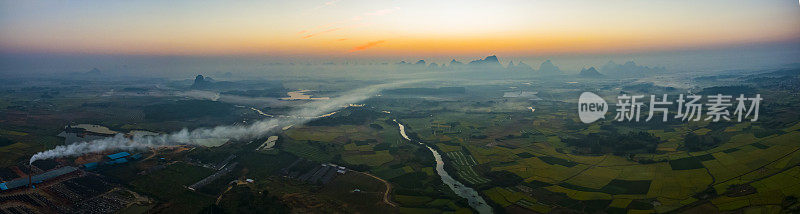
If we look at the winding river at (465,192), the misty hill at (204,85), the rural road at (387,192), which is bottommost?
the winding river at (465,192)

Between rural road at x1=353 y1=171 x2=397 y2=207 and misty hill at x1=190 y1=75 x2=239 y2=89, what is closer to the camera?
rural road at x1=353 y1=171 x2=397 y2=207

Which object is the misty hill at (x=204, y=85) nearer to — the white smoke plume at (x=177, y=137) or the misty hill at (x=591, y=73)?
the white smoke plume at (x=177, y=137)

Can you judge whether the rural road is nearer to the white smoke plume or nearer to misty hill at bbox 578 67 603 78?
the white smoke plume

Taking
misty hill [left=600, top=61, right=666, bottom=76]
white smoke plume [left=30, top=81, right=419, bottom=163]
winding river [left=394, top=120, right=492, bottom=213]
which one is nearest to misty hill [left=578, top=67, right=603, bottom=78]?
misty hill [left=600, top=61, right=666, bottom=76]

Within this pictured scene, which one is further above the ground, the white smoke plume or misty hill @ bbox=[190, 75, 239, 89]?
misty hill @ bbox=[190, 75, 239, 89]

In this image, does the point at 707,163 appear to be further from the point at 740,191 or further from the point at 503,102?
the point at 503,102

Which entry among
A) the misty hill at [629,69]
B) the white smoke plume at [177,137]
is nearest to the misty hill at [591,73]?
the misty hill at [629,69]

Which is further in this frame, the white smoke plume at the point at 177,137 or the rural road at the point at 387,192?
the white smoke plume at the point at 177,137

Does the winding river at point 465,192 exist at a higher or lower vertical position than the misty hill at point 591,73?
lower

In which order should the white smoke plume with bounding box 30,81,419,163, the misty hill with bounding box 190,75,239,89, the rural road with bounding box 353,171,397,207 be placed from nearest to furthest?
the rural road with bounding box 353,171,397,207 < the white smoke plume with bounding box 30,81,419,163 < the misty hill with bounding box 190,75,239,89

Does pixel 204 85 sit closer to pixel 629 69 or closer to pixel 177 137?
pixel 177 137

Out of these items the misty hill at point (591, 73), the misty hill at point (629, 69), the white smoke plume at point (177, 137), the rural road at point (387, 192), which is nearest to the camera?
the rural road at point (387, 192)
